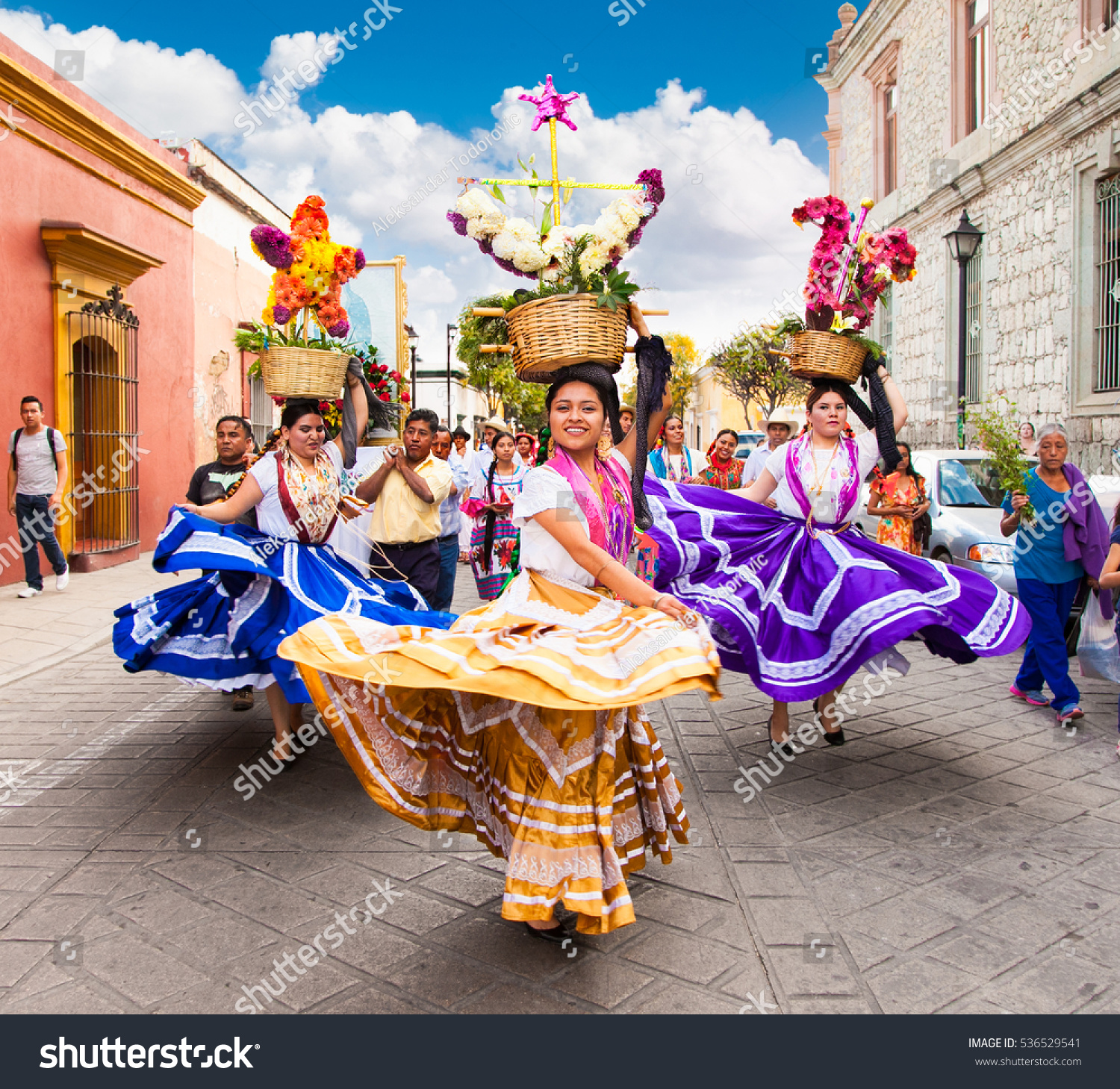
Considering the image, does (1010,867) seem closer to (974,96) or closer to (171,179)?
(171,179)

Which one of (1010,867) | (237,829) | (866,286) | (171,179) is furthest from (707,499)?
(171,179)

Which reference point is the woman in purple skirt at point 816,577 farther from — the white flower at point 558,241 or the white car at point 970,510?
the white car at point 970,510

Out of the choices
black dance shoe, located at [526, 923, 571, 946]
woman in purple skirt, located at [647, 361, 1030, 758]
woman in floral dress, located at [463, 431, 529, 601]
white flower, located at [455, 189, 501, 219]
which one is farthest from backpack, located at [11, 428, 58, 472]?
black dance shoe, located at [526, 923, 571, 946]

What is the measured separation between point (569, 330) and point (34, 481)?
8537 millimetres

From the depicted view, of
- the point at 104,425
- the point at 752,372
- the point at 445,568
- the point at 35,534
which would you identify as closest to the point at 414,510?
the point at 445,568

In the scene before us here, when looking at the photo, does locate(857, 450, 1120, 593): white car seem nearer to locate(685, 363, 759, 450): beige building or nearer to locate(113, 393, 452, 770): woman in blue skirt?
locate(113, 393, 452, 770): woman in blue skirt

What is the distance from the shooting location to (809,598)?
485 cm

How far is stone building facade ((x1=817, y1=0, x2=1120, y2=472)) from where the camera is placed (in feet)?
44.5

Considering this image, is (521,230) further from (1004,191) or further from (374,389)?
(1004,191)

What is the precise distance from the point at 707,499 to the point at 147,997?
371 cm

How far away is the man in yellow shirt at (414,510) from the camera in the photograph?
6789 mm

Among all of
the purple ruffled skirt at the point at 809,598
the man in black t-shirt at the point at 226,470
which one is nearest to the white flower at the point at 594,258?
the purple ruffled skirt at the point at 809,598

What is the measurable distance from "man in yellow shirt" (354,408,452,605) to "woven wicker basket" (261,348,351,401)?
1826 millimetres

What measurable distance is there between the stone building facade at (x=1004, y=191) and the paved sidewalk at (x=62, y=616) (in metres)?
12.1
